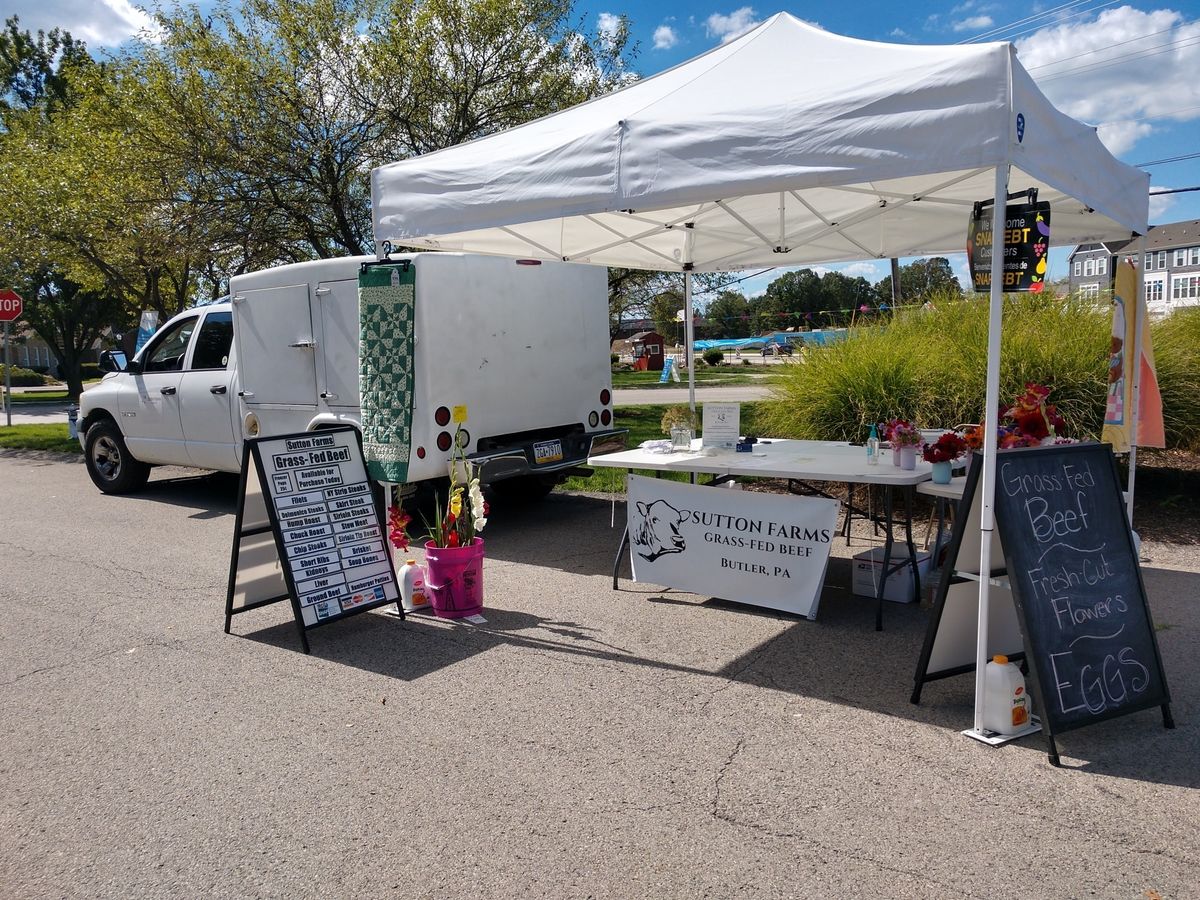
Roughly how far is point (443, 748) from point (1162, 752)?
2990 millimetres

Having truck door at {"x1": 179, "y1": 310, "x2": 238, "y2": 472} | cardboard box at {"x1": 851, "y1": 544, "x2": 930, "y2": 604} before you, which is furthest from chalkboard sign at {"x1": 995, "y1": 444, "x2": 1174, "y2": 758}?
truck door at {"x1": 179, "y1": 310, "x2": 238, "y2": 472}

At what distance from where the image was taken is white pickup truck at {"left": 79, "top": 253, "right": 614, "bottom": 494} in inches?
293

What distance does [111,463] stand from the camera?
1095 cm

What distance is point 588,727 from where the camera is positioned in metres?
4.18

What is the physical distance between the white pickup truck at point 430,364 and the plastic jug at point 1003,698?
458 cm

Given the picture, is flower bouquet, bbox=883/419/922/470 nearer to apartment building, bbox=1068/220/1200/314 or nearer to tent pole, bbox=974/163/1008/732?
tent pole, bbox=974/163/1008/732

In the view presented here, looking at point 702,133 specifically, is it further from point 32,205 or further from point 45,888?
point 32,205

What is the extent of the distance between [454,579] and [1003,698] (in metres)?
3.26

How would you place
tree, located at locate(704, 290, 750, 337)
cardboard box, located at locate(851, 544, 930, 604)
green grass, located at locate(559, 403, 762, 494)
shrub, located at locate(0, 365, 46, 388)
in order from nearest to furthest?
cardboard box, located at locate(851, 544, 930, 604) → green grass, located at locate(559, 403, 762, 494) → shrub, located at locate(0, 365, 46, 388) → tree, located at locate(704, 290, 750, 337)

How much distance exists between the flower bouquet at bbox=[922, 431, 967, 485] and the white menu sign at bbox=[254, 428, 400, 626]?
10.9ft

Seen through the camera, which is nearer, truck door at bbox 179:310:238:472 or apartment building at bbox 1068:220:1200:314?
truck door at bbox 179:310:238:472

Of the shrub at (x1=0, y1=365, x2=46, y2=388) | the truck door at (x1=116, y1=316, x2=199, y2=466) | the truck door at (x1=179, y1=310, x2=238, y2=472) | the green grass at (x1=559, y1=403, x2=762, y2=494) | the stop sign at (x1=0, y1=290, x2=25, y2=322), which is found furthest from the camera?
the shrub at (x1=0, y1=365, x2=46, y2=388)

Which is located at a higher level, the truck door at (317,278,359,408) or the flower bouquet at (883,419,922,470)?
the truck door at (317,278,359,408)

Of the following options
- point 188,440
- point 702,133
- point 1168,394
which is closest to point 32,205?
point 188,440
